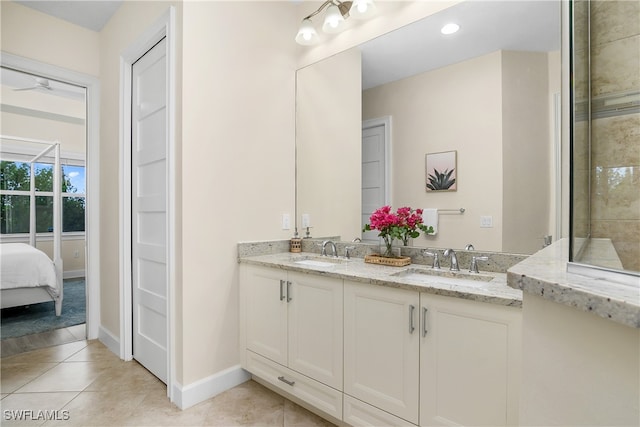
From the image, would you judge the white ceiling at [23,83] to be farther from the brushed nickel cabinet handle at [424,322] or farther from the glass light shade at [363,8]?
the brushed nickel cabinet handle at [424,322]

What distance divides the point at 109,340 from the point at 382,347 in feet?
8.15

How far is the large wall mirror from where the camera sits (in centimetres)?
158

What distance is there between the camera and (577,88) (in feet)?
3.00

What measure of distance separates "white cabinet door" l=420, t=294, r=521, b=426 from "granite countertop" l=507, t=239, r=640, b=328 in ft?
1.76

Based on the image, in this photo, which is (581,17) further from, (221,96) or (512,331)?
(221,96)

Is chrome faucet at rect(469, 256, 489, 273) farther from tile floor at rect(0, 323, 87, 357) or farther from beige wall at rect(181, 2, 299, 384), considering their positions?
tile floor at rect(0, 323, 87, 357)

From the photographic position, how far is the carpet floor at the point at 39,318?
317 centimetres

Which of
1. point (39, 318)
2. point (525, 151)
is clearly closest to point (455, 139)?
point (525, 151)

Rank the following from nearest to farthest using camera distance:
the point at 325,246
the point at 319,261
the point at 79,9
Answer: the point at 319,261 → the point at 325,246 → the point at 79,9

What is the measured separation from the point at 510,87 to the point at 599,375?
1.51 m

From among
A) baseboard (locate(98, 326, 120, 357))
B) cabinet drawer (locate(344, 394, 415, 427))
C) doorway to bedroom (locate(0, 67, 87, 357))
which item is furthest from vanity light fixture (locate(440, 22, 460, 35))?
baseboard (locate(98, 326, 120, 357))

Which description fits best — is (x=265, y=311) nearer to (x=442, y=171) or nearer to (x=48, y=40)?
(x=442, y=171)

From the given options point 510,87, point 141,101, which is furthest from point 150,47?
point 510,87

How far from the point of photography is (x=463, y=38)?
5.98 feet
